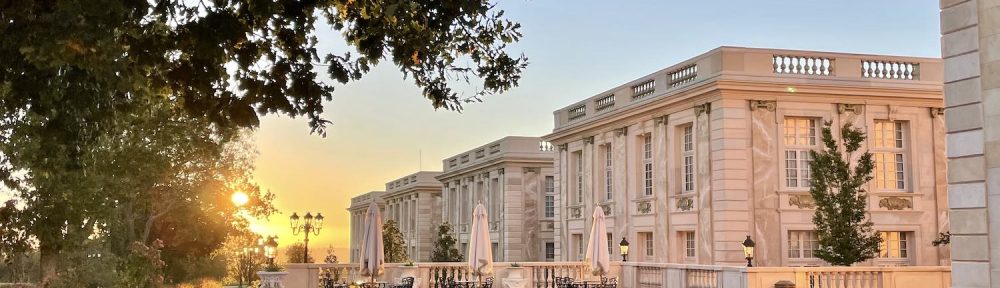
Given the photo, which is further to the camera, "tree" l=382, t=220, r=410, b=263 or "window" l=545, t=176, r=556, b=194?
"tree" l=382, t=220, r=410, b=263

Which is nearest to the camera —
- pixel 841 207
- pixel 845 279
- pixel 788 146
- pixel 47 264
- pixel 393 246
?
pixel 845 279

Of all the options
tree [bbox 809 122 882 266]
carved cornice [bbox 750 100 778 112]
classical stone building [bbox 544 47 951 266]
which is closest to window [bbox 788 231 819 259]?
classical stone building [bbox 544 47 951 266]

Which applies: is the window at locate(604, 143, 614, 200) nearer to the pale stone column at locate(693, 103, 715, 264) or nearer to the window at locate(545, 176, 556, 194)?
the pale stone column at locate(693, 103, 715, 264)

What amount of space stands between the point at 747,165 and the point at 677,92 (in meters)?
3.44

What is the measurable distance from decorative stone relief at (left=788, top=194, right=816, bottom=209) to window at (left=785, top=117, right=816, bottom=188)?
0.42 m

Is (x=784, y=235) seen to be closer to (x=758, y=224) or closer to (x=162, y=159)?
(x=758, y=224)

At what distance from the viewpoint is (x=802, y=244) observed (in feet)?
99.0

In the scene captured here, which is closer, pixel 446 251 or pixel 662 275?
pixel 662 275

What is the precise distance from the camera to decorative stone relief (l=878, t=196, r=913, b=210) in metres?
30.2

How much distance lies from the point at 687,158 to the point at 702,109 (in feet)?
7.58

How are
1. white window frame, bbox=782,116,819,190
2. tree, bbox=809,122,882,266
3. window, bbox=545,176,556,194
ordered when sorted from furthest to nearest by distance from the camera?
window, bbox=545,176,556,194 → white window frame, bbox=782,116,819,190 → tree, bbox=809,122,882,266

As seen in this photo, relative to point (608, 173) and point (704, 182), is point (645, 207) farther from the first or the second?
point (704, 182)

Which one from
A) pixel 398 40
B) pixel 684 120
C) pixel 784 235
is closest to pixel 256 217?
pixel 684 120

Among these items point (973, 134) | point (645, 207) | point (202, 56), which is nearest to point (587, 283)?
point (645, 207)
